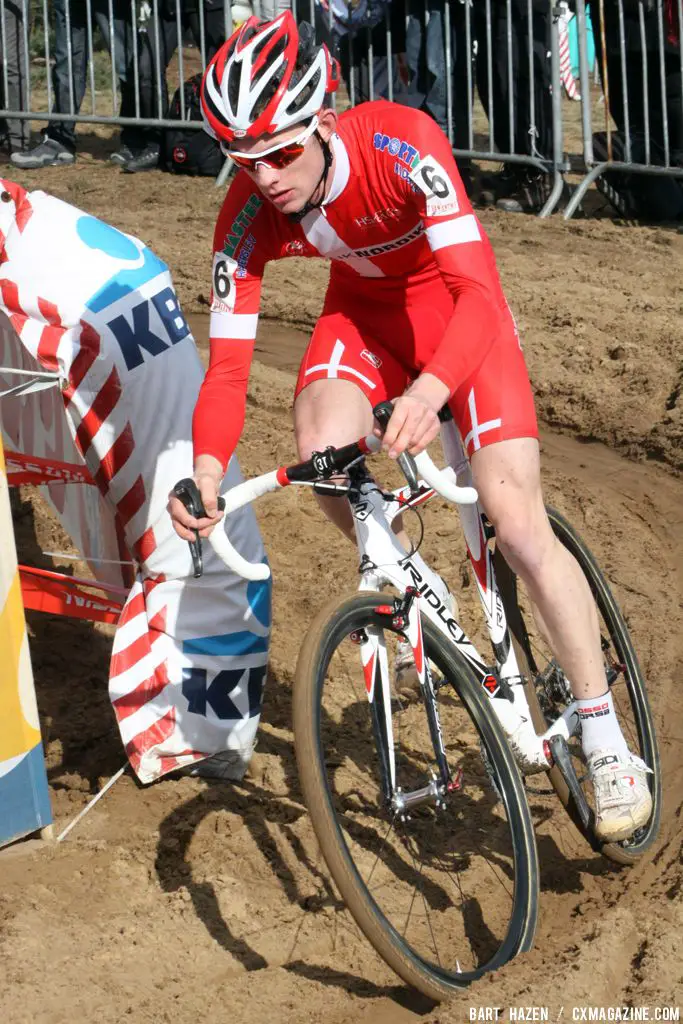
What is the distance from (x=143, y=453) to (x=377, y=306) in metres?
0.94

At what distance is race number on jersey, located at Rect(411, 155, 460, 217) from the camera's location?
11.2 ft

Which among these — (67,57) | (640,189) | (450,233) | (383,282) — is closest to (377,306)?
(383,282)

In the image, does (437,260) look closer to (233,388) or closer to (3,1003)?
(233,388)

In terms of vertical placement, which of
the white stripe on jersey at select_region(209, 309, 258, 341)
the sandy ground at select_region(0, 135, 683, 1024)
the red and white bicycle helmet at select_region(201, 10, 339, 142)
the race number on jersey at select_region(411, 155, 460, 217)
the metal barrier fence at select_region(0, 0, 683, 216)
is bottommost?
the sandy ground at select_region(0, 135, 683, 1024)

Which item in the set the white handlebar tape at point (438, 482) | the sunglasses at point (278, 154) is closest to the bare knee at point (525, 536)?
the white handlebar tape at point (438, 482)

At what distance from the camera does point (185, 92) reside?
1051cm

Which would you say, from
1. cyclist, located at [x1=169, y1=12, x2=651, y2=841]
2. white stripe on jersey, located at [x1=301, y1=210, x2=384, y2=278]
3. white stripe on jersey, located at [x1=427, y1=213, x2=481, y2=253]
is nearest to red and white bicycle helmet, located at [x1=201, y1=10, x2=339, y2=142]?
cyclist, located at [x1=169, y1=12, x2=651, y2=841]

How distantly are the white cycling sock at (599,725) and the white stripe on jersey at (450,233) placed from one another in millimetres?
1455

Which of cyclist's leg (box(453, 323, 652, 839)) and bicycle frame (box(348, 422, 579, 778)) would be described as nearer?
bicycle frame (box(348, 422, 579, 778))

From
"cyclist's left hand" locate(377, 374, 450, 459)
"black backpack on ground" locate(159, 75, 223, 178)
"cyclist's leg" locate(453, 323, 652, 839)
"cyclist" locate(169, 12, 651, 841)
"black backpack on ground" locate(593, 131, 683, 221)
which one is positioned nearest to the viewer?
"cyclist's left hand" locate(377, 374, 450, 459)

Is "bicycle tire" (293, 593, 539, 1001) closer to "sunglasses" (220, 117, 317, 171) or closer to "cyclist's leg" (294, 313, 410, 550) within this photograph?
"cyclist's leg" (294, 313, 410, 550)

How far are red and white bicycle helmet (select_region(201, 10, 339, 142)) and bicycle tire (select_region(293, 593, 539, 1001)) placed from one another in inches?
50.1

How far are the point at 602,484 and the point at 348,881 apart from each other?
3718 mm

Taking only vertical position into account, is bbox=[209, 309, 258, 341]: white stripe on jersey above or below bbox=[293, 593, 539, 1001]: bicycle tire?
above
